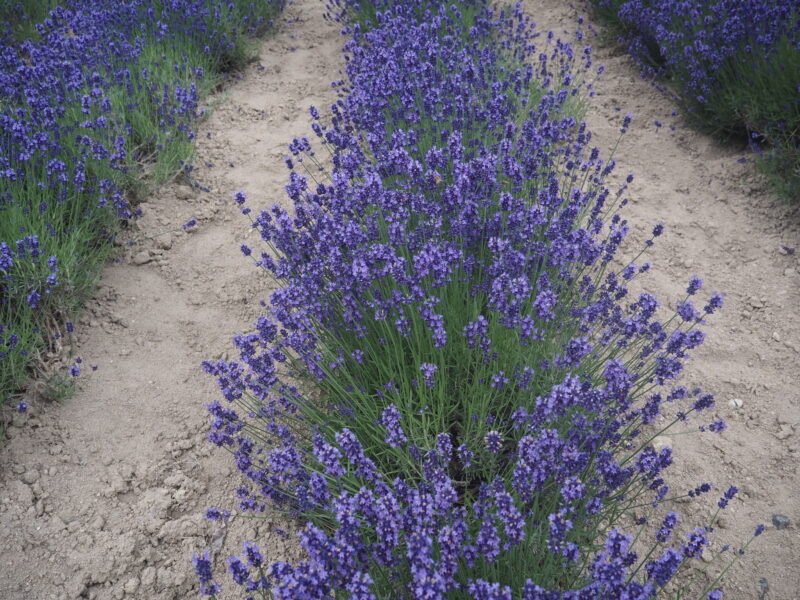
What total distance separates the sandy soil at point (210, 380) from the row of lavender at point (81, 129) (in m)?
0.23

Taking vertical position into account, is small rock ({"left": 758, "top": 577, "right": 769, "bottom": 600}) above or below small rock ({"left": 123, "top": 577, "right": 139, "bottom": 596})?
above

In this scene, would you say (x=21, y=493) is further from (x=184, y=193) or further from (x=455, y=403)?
(x=184, y=193)

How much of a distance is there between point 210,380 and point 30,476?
0.87 m

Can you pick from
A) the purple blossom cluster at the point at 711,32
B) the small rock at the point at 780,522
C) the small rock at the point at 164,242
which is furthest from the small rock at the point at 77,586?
the purple blossom cluster at the point at 711,32

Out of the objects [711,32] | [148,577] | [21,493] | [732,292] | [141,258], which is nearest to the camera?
[148,577]

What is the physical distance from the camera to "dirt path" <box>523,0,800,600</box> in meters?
2.44

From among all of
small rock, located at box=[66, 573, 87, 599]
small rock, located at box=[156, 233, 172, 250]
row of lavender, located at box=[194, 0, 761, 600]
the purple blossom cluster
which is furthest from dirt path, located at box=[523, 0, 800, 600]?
small rock, located at box=[156, 233, 172, 250]

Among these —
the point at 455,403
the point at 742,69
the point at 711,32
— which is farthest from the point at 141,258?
the point at 711,32

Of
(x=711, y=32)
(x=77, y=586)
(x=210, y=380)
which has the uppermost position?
(x=711, y=32)

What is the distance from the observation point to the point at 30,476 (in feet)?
8.47

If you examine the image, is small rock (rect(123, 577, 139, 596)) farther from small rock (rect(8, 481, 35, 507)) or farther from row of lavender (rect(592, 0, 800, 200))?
row of lavender (rect(592, 0, 800, 200))

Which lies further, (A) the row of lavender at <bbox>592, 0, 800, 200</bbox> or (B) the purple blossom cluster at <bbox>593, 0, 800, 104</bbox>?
(B) the purple blossom cluster at <bbox>593, 0, 800, 104</bbox>

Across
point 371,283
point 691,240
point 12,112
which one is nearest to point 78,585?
point 371,283

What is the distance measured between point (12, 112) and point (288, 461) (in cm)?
304
